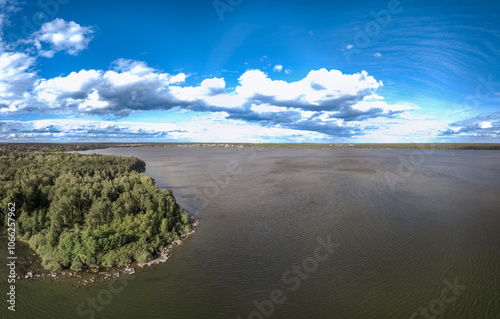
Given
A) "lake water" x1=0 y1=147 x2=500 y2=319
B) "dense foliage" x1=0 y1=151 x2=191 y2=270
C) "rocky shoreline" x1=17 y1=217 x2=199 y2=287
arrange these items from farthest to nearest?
"dense foliage" x1=0 y1=151 x2=191 y2=270
"rocky shoreline" x1=17 y1=217 x2=199 y2=287
"lake water" x1=0 y1=147 x2=500 y2=319

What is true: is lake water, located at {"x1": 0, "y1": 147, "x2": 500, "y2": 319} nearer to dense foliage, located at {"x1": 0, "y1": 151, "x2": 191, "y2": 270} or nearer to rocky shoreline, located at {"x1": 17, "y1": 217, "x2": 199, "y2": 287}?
rocky shoreline, located at {"x1": 17, "y1": 217, "x2": 199, "y2": 287}

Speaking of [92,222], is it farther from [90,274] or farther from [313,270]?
[313,270]

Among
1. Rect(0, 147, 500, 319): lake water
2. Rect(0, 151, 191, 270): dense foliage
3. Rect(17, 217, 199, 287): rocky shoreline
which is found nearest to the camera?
Rect(0, 147, 500, 319): lake water

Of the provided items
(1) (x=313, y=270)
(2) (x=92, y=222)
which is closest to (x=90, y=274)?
(2) (x=92, y=222)

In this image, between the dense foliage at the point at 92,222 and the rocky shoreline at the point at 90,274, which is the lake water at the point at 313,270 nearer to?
the rocky shoreline at the point at 90,274

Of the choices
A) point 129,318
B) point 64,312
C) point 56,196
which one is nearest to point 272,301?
point 129,318

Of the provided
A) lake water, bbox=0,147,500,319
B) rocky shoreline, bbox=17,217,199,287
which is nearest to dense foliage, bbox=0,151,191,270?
rocky shoreline, bbox=17,217,199,287

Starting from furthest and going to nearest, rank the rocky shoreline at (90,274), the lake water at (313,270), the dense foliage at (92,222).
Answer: the dense foliage at (92,222) < the rocky shoreline at (90,274) < the lake water at (313,270)

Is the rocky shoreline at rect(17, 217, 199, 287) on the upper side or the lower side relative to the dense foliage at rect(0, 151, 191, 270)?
lower

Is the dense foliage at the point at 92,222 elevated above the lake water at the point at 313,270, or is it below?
above

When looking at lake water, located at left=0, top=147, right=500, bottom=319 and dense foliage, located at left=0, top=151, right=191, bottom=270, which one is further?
dense foliage, located at left=0, top=151, right=191, bottom=270

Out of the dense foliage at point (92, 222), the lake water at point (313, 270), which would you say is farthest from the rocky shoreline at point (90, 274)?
the lake water at point (313, 270)
